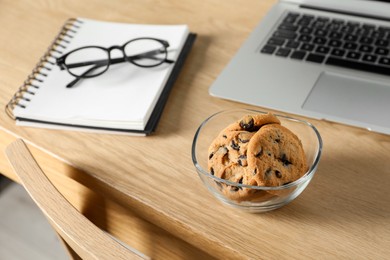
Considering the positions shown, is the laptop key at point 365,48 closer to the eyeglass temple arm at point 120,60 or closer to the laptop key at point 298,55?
the laptop key at point 298,55

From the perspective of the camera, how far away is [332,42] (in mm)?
931

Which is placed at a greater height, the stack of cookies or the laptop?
the stack of cookies

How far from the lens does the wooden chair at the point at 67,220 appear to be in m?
0.59

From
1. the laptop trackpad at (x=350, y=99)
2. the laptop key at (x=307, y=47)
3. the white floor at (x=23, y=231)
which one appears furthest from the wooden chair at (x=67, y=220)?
the white floor at (x=23, y=231)

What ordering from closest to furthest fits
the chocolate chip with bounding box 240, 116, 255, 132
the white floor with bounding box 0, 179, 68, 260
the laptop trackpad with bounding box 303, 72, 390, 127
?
the chocolate chip with bounding box 240, 116, 255, 132 < the laptop trackpad with bounding box 303, 72, 390, 127 < the white floor with bounding box 0, 179, 68, 260

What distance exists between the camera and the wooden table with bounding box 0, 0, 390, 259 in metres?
0.67

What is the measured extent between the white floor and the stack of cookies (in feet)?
2.80

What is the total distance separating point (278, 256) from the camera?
25.3 inches

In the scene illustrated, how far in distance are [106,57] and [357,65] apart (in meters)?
0.39

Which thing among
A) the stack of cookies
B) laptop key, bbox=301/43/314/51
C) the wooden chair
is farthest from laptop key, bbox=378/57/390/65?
the wooden chair

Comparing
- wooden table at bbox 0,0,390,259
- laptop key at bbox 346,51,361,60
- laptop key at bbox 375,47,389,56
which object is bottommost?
wooden table at bbox 0,0,390,259

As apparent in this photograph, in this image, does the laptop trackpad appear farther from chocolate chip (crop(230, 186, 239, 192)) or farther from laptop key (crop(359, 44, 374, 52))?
chocolate chip (crop(230, 186, 239, 192))

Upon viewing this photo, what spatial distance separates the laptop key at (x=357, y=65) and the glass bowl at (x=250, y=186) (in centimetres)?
17

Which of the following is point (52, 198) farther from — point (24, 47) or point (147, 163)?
point (24, 47)
